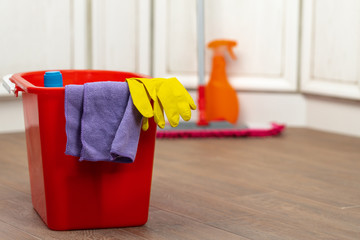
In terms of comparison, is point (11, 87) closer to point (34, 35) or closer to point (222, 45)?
point (34, 35)

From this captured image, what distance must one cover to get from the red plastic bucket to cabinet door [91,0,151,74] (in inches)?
41.9

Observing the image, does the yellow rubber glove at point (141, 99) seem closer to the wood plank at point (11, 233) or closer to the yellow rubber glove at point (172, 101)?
the yellow rubber glove at point (172, 101)

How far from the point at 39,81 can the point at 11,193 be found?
10.4 inches

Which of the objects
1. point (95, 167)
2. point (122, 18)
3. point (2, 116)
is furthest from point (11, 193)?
point (122, 18)

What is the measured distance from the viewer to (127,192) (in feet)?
3.77

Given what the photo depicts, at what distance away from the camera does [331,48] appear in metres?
2.19

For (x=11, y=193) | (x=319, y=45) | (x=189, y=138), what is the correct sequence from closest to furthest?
(x=11, y=193) → (x=189, y=138) → (x=319, y=45)

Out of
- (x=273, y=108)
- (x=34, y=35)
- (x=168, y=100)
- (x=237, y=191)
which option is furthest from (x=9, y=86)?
(x=273, y=108)

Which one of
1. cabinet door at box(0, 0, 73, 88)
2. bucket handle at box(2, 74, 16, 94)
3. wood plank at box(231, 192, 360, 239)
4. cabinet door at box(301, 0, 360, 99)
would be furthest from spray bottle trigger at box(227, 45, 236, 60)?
bucket handle at box(2, 74, 16, 94)

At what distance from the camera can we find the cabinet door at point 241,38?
89.6 inches

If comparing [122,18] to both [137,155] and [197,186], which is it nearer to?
[197,186]

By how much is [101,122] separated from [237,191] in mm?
460

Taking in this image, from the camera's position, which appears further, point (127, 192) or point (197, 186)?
point (197, 186)

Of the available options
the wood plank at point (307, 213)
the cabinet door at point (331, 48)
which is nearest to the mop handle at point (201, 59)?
the cabinet door at point (331, 48)
